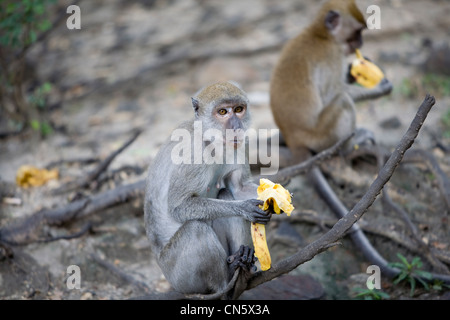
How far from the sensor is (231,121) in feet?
14.0

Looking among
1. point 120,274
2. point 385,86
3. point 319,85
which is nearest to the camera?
point 120,274

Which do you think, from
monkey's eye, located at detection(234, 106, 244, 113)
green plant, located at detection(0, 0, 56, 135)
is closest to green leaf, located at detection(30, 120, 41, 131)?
green plant, located at detection(0, 0, 56, 135)

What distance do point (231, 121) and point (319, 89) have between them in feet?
9.02

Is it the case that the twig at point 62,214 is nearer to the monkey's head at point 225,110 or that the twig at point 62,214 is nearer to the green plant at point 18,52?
the monkey's head at point 225,110

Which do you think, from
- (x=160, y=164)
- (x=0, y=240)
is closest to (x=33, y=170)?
(x=0, y=240)

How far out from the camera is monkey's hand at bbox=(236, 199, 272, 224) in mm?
3967

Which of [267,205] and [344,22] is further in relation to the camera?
[344,22]

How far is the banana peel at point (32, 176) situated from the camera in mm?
6957

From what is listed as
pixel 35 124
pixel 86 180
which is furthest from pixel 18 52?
pixel 86 180

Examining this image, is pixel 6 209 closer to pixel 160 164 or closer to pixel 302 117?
pixel 160 164

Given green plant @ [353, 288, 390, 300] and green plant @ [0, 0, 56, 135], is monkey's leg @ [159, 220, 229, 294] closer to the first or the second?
green plant @ [353, 288, 390, 300]

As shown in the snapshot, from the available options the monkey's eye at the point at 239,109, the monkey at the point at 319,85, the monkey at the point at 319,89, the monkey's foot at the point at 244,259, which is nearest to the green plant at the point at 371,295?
the monkey at the point at 319,89

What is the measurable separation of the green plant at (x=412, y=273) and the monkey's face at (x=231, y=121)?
7.76 feet

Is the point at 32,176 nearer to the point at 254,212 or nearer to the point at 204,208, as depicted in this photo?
the point at 204,208
